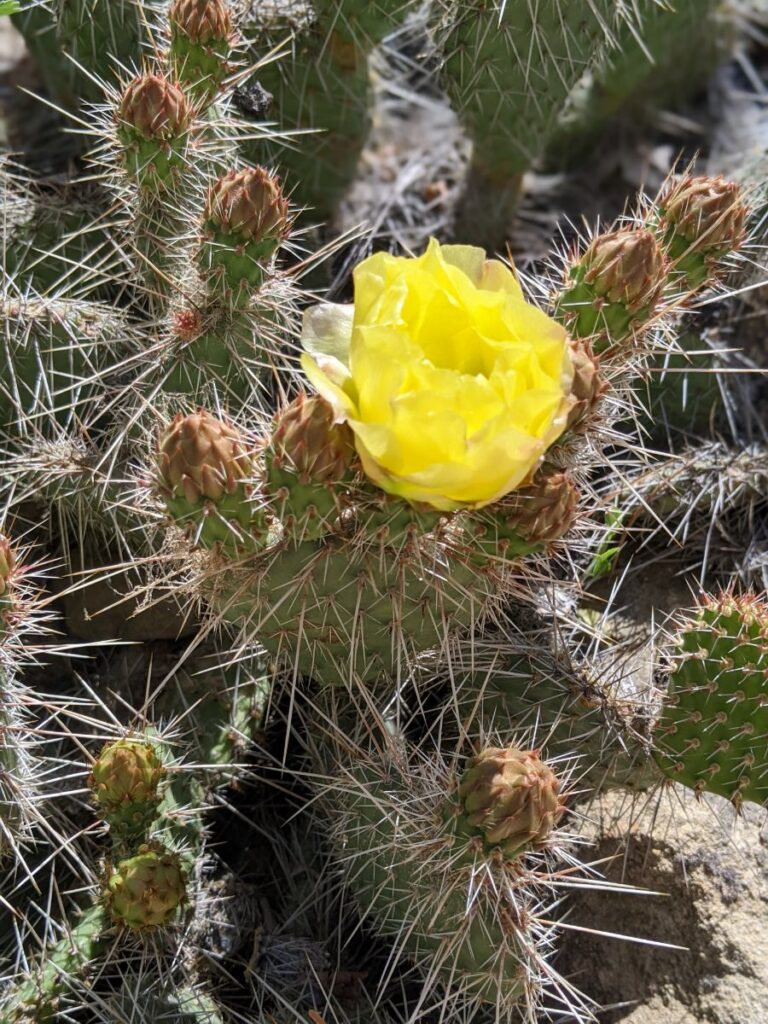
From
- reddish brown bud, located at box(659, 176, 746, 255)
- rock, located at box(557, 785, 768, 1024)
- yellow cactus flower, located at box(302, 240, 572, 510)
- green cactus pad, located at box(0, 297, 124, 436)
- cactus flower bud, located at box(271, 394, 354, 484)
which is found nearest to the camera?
yellow cactus flower, located at box(302, 240, 572, 510)

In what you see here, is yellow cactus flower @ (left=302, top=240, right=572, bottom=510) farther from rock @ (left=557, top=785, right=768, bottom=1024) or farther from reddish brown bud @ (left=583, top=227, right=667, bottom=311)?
rock @ (left=557, top=785, right=768, bottom=1024)

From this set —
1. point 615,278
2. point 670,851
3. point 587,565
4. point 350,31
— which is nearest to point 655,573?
point 587,565

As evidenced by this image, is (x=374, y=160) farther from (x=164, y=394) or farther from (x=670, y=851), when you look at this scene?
(x=670, y=851)

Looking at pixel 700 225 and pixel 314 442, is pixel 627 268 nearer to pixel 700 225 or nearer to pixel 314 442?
pixel 700 225

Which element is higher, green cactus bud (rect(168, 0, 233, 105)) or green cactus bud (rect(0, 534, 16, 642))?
green cactus bud (rect(168, 0, 233, 105))

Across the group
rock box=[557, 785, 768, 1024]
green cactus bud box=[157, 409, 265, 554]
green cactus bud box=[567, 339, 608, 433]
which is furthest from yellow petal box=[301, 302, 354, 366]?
rock box=[557, 785, 768, 1024]

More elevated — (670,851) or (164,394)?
(164,394)

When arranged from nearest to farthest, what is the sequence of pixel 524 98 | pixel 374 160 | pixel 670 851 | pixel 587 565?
1. pixel 670 851
2. pixel 587 565
3. pixel 524 98
4. pixel 374 160
